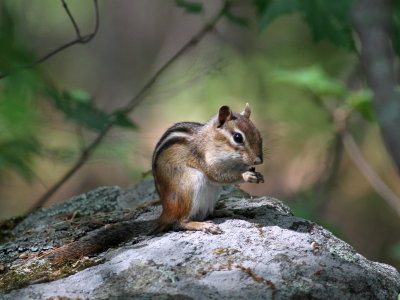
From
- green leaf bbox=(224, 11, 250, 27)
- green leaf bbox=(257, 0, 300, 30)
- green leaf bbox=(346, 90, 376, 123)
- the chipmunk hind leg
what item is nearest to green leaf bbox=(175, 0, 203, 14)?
green leaf bbox=(224, 11, 250, 27)

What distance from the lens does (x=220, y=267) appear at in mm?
2602

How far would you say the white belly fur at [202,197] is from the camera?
10.4 ft

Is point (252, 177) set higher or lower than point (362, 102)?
lower

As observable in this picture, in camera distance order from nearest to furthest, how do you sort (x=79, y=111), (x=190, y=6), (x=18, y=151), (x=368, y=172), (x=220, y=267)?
(x=220, y=267), (x=79, y=111), (x=190, y=6), (x=18, y=151), (x=368, y=172)

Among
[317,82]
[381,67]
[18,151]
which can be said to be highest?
[381,67]

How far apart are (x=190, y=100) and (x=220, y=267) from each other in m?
7.13

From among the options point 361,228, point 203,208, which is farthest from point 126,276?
point 361,228

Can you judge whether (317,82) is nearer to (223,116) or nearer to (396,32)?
(396,32)

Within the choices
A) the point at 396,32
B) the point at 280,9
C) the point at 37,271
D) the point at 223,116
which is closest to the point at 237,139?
the point at 223,116

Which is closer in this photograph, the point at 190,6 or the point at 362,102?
the point at 190,6

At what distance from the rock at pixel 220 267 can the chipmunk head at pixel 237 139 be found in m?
0.33

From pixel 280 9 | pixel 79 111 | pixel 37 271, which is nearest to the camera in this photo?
pixel 37 271

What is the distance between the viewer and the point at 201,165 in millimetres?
3273

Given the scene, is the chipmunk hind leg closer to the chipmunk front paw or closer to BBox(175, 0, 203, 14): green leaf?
the chipmunk front paw
